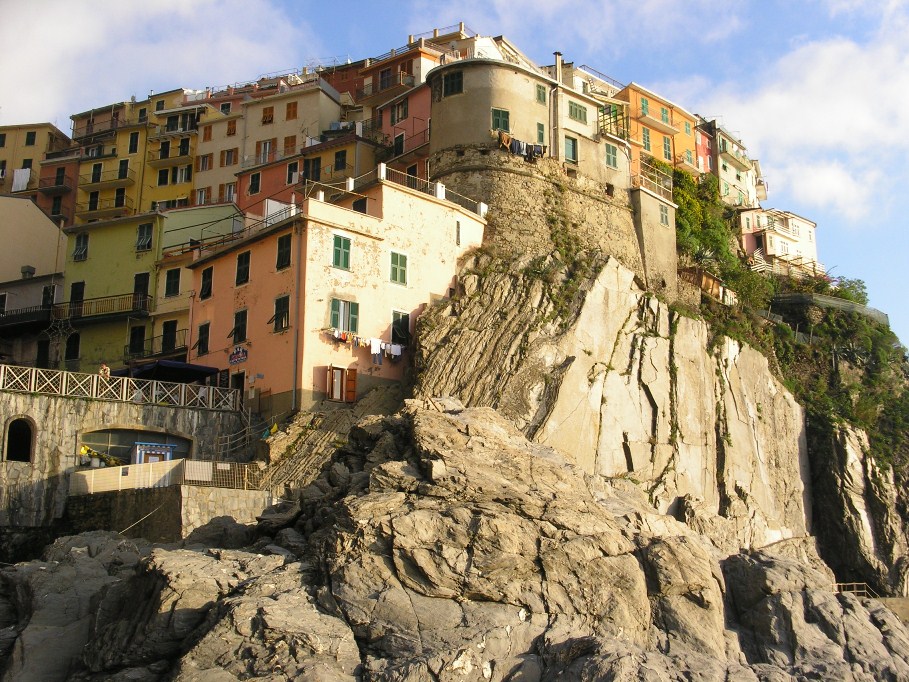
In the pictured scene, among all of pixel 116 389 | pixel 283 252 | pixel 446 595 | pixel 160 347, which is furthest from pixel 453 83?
pixel 446 595

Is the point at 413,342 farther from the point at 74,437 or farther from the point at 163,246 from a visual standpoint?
the point at 163,246

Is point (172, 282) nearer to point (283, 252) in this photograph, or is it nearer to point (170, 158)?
point (283, 252)

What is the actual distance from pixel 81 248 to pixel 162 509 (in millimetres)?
26578

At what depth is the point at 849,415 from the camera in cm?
5709

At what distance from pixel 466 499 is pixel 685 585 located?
607cm

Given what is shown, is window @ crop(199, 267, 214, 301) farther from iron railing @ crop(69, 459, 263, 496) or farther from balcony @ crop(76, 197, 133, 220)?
balcony @ crop(76, 197, 133, 220)

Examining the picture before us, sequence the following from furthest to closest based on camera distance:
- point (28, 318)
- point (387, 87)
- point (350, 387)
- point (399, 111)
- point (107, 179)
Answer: point (107, 179), point (387, 87), point (399, 111), point (28, 318), point (350, 387)

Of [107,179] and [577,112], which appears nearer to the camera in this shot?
[577,112]

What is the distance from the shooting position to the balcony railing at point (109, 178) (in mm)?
74562

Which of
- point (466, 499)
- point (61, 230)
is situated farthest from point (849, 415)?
point (61, 230)

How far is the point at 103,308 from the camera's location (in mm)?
55375

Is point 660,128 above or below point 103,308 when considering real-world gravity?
above

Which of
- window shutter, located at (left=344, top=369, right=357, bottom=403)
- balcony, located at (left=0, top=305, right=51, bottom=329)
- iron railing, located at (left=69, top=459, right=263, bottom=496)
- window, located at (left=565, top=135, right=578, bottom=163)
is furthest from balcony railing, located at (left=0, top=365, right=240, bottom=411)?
window, located at (left=565, top=135, right=578, bottom=163)

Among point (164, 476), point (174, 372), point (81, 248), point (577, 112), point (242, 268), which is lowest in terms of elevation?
point (164, 476)
